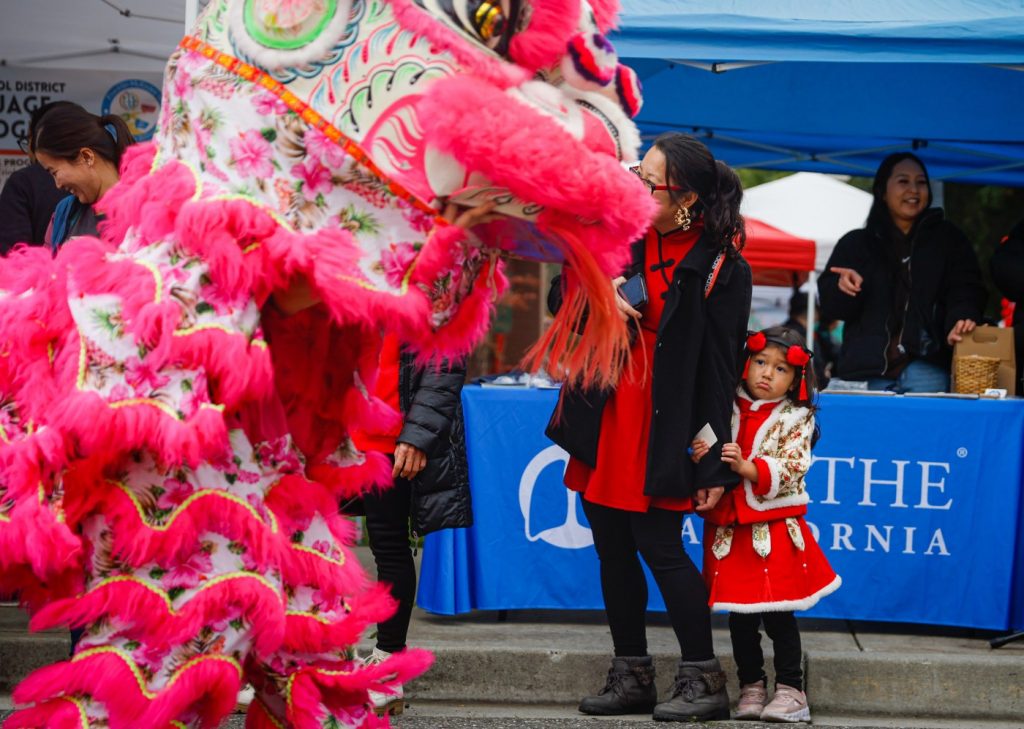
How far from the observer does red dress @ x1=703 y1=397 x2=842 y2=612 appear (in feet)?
14.5

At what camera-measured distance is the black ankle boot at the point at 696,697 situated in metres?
4.39

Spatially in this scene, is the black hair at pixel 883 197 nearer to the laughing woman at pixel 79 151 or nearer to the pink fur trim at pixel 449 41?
the laughing woman at pixel 79 151

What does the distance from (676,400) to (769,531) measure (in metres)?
0.57

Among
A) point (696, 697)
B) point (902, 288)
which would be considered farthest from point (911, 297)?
point (696, 697)

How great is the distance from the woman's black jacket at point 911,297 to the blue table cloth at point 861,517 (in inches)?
25.3

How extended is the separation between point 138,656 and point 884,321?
438 cm

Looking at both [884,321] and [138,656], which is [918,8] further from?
[138,656]

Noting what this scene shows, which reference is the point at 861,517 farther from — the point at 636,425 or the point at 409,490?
the point at 409,490

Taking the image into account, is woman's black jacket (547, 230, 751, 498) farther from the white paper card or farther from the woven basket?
the woven basket

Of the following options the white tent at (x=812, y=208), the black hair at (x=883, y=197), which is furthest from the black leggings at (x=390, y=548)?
the white tent at (x=812, y=208)

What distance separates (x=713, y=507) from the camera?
4.45 meters

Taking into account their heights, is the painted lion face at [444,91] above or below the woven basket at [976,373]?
above

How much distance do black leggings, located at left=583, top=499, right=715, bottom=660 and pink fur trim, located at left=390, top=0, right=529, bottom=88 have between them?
2.43m

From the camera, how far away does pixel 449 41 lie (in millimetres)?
2145
